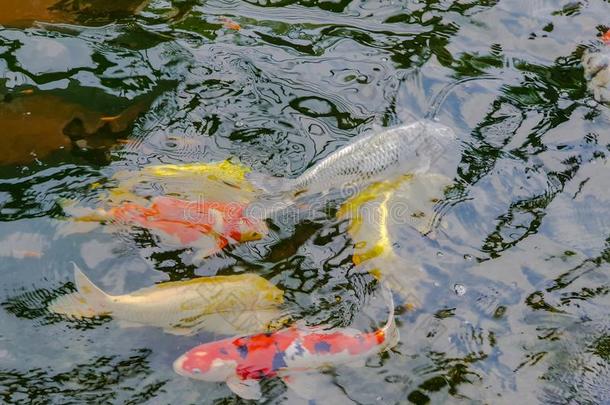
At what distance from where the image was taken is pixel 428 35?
615 cm

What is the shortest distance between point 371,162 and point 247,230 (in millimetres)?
970

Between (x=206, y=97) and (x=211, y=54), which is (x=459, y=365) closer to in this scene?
(x=206, y=97)

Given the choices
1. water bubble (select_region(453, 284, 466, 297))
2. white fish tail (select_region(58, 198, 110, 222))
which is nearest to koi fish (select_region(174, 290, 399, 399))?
water bubble (select_region(453, 284, 466, 297))

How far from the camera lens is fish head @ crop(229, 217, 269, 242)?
432cm

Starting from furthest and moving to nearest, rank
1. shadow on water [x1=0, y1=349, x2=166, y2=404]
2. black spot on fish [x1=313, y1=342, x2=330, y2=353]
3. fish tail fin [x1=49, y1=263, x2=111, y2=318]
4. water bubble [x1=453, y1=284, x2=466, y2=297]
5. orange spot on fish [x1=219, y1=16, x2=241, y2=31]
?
orange spot on fish [x1=219, y1=16, x2=241, y2=31] → water bubble [x1=453, y1=284, x2=466, y2=297] → fish tail fin [x1=49, y1=263, x2=111, y2=318] → black spot on fish [x1=313, y1=342, x2=330, y2=353] → shadow on water [x1=0, y1=349, x2=166, y2=404]

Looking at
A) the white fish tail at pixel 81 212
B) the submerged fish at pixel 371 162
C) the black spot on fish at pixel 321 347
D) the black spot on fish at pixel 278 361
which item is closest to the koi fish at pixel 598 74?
the submerged fish at pixel 371 162

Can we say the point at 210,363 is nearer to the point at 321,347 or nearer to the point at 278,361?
the point at 278,361

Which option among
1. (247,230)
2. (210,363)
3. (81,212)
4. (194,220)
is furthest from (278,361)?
(81,212)

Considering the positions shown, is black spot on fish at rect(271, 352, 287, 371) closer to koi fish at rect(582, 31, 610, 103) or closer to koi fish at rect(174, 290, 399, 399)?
koi fish at rect(174, 290, 399, 399)

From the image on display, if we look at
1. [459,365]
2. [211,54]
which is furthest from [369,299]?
[211,54]

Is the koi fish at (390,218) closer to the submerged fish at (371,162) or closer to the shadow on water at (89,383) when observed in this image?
the submerged fish at (371,162)

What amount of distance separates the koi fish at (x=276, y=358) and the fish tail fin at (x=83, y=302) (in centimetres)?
59

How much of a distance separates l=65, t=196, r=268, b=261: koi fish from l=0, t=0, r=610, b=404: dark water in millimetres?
97

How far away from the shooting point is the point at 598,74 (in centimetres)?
566
